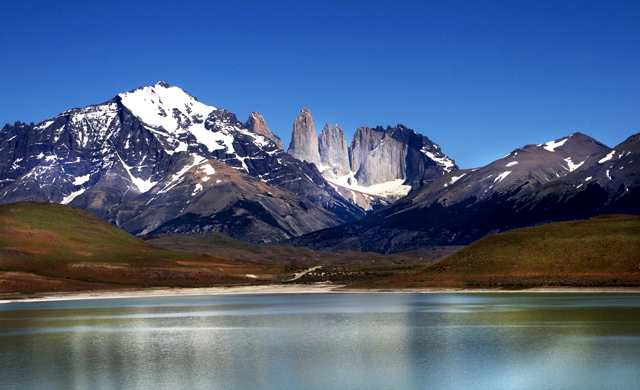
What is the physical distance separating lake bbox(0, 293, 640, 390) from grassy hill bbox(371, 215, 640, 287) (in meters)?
32.7

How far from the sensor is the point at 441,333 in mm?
76250

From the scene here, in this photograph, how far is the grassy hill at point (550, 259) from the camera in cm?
14450

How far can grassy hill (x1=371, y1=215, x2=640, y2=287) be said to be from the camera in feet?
474

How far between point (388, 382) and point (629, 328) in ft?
122

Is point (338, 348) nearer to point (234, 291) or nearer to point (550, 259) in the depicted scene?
point (550, 259)

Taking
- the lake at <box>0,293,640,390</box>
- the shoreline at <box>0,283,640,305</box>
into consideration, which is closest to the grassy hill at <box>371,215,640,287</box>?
the shoreline at <box>0,283,640,305</box>

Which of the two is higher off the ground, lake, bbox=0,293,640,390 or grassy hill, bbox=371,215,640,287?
grassy hill, bbox=371,215,640,287

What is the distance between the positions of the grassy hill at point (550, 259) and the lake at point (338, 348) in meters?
32.7

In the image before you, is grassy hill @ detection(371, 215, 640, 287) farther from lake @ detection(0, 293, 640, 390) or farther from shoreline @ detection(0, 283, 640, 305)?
lake @ detection(0, 293, 640, 390)

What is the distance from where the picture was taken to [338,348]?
67.8 meters

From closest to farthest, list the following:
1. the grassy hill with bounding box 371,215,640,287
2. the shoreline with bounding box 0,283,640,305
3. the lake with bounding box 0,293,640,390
A: 1. the lake with bounding box 0,293,640,390
2. the shoreline with bounding box 0,283,640,305
3. the grassy hill with bounding box 371,215,640,287

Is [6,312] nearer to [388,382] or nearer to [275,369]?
[275,369]

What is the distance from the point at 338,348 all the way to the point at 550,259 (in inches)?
3954

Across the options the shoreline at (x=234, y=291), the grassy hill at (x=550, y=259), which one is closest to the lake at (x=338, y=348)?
the shoreline at (x=234, y=291)
